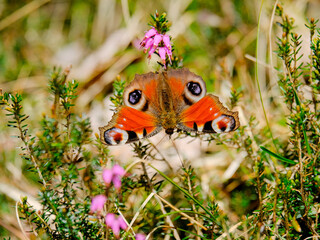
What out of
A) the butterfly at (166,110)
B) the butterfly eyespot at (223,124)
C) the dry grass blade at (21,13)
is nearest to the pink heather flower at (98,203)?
the butterfly at (166,110)

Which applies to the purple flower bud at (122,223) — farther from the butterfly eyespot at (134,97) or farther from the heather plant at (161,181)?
the butterfly eyespot at (134,97)

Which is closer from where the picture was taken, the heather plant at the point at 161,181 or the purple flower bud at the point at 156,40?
the heather plant at the point at 161,181

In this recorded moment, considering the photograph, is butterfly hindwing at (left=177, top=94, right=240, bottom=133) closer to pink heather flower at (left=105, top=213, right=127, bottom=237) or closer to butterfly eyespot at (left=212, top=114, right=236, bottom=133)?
butterfly eyespot at (left=212, top=114, right=236, bottom=133)

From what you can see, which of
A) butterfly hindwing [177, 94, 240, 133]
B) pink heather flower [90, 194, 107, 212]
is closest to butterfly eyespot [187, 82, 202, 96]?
butterfly hindwing [177, 94, 240, 133]

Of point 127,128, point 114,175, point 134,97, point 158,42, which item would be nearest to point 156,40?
point 158,42

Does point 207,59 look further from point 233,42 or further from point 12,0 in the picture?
point 12,0

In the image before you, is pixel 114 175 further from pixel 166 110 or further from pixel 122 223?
pixel 166 110

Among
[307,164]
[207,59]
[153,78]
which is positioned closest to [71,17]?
[207,59]
